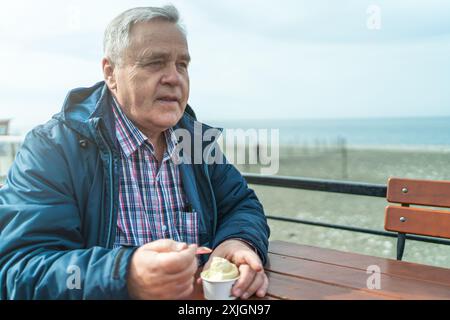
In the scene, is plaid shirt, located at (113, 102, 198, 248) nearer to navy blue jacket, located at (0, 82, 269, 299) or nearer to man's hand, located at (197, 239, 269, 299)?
navy blue jacket, located at (0, 82, 269, 299)

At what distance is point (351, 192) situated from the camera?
266 centimetres

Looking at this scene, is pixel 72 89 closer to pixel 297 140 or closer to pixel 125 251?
pixel 125 251

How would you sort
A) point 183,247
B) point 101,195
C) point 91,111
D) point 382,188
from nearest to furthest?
point 183,247
point 101,195
point 91,111
point 382,188

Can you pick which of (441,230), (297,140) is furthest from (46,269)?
(297,140)

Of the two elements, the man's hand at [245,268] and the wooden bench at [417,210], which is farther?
the wooden bench at [417,210]

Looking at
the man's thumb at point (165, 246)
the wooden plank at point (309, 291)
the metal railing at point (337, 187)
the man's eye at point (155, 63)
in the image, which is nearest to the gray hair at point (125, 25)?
the man's eye at point (155, 63)

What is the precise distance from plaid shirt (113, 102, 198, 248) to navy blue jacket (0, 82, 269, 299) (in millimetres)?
52

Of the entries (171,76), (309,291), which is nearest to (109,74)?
(171,76)

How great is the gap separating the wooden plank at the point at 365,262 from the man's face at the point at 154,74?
30.8 inches

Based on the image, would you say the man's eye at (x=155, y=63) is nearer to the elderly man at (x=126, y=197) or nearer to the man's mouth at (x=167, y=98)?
the elderly man at (x=126, y=197)

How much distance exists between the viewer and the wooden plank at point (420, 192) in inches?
84.2

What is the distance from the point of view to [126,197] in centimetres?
167

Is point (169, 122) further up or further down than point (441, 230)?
further up

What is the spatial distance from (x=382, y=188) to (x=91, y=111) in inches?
→ 68.6
